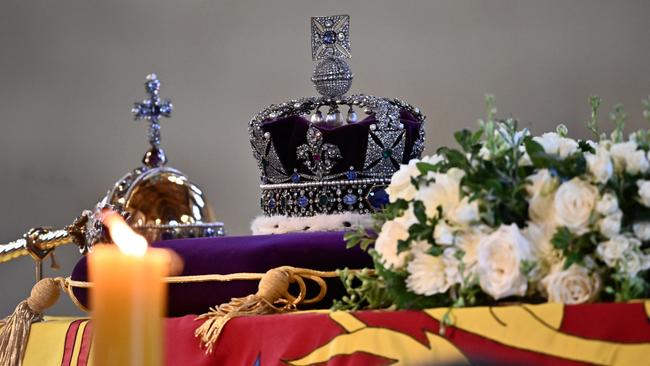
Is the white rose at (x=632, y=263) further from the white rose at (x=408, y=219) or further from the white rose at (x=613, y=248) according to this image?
the white rose at (x=408, y=219)

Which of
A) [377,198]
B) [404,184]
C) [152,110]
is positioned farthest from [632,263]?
[152,110]

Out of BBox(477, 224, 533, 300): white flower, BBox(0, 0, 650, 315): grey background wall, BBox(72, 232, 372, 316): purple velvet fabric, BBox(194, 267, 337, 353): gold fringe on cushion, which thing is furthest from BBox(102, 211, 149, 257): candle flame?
BBox(0, 0, 650, 315): grey background wall

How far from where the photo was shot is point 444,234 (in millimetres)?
1013

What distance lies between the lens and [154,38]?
3.38 metres

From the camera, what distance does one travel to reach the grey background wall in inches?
109

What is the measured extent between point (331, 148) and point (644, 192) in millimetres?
893

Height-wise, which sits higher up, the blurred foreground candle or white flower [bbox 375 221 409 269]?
the blurred foreground candle

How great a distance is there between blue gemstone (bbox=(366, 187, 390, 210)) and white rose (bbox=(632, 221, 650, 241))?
81cm

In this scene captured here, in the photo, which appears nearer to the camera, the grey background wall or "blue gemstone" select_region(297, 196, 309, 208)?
"blue gemstone" select_region(297, 196, 309, 208)

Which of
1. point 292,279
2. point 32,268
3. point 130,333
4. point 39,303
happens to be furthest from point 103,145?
point 130,333

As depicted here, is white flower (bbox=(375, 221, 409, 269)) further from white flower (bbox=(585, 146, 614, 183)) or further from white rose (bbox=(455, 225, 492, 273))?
white flower (bbox=(585, 146, 614, 183))

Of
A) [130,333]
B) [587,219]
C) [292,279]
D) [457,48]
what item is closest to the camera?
[130,333]

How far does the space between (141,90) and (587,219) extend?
2572 mm

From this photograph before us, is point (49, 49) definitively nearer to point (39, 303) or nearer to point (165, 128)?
point (165, 128)
